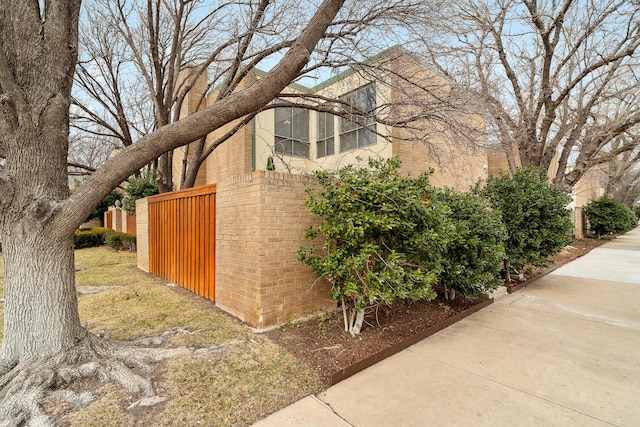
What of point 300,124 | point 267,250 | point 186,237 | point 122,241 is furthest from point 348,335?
point 122,241

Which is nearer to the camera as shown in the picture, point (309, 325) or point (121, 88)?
point (309, 325)

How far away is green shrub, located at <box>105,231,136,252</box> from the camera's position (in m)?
11.8

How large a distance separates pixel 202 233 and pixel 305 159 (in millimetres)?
8116

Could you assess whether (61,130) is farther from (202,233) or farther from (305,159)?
(305,159)

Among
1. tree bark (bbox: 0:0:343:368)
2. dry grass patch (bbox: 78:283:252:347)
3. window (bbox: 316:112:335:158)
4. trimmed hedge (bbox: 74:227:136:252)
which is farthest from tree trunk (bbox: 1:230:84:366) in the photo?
window (bbox: 316:112:335:158)

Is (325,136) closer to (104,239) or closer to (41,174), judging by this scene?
(41,174)

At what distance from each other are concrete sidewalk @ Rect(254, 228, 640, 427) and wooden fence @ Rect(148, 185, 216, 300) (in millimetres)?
3285

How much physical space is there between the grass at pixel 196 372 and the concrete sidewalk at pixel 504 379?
0.27m

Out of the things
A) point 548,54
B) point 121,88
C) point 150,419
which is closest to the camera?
Answer: point 150,419

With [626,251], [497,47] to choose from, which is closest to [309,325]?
[497,47]

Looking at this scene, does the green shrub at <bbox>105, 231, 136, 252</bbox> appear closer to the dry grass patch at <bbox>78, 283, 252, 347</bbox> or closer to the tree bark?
the dry grass patch at <bbox>78, 283, 252, 347</bbox>

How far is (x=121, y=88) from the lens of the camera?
35.3ft

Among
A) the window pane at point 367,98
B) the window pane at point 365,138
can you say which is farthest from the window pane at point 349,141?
the window pane at point 367,98

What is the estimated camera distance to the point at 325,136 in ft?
40.0
